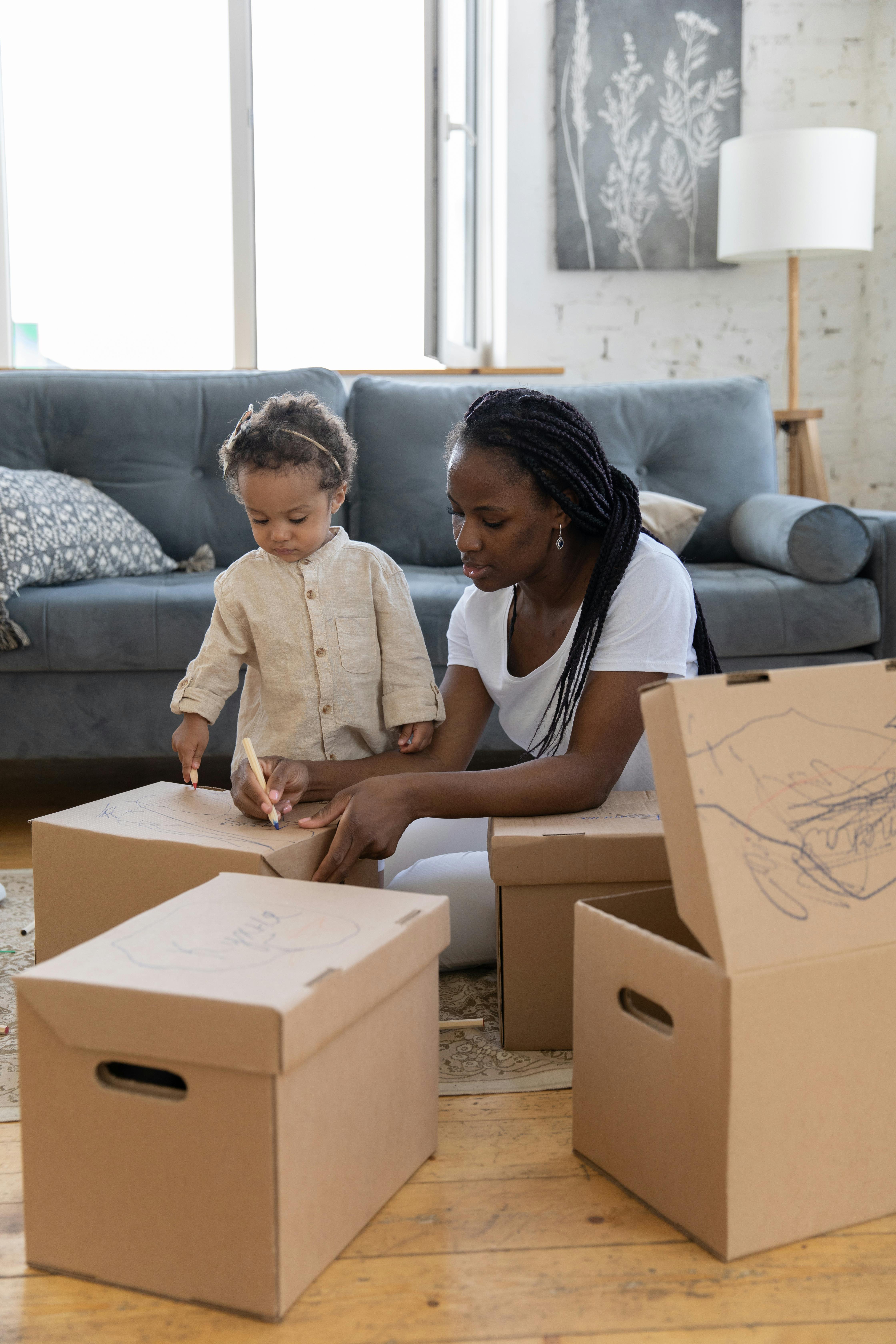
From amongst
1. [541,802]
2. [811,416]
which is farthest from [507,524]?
[811,416]

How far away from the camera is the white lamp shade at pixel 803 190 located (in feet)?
9.82

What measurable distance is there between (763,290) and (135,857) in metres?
3.13

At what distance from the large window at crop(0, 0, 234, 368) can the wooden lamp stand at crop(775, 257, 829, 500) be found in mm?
1754

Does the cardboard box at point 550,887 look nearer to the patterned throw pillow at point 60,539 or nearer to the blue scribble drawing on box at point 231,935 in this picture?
the blue scribble drawing on box at point 231,935

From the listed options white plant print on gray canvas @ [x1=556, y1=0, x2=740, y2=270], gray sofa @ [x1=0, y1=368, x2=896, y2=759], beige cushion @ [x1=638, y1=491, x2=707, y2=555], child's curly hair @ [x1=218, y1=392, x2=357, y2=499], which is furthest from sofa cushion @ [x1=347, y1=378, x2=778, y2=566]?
child's curly hair @ [x1=218, y1=392, x2=357, y2=499]

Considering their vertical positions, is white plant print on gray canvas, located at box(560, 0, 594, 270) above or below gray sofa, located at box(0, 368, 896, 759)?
above

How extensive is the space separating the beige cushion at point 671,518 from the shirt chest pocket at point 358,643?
1.16 meters

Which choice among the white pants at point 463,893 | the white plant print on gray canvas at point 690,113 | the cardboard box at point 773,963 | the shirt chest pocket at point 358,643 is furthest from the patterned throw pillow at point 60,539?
the white plant print on gray canvas at point 690,113

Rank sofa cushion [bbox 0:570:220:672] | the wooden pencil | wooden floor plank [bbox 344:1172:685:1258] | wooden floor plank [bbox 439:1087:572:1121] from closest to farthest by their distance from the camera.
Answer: wooden floor plank [bbox 344:1172:685:1258], wooden floor plank [bbox 439:1087:572:1121], the wooden pencil, sofa cushion [bbox 0:570:220:672]

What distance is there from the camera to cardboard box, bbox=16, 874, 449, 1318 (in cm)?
77

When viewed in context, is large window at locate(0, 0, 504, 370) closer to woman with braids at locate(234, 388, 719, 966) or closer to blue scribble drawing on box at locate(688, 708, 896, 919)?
woman with braids at locate(234, 388, 719, 966)

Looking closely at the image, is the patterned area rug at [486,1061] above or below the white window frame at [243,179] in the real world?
below

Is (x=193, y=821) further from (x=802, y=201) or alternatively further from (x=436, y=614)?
(x=802, y=201)

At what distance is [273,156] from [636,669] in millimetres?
2858
